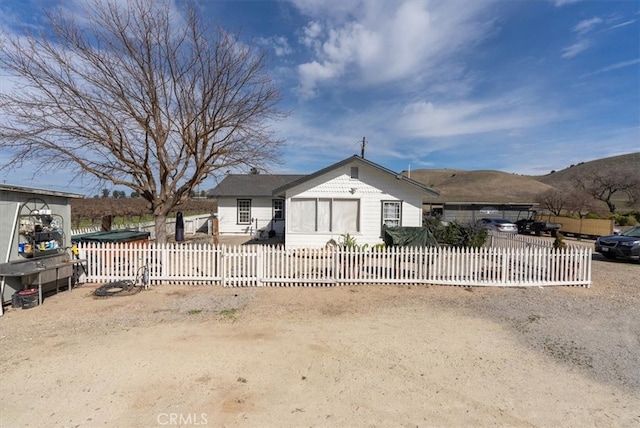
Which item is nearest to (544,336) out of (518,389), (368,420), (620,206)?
(518,389)

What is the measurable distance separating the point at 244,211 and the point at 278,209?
2.26 meters

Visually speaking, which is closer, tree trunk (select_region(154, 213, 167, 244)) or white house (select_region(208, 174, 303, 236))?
tree trunk (select_region(154, 213, 167, 244))

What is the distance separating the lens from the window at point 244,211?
2020 cm

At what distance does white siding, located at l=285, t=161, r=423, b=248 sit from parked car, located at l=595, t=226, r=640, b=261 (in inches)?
314

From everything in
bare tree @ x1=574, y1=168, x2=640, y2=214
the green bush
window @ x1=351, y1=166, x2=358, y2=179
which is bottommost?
the green bush

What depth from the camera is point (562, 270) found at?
8516 millimetres

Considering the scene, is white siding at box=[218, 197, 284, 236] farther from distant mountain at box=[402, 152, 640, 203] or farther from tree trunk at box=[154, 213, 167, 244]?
distant mountain at box=[402, 152, 640, 203]

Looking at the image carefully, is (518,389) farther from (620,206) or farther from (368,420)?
(620,206)

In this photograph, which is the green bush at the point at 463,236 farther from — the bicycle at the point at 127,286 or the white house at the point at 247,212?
the white house at the point at 247,212

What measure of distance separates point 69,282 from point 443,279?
31.6 ft

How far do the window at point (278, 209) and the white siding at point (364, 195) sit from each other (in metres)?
7.30

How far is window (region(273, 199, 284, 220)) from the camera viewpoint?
20.2m

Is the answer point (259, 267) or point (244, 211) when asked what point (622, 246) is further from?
point (244, 211)

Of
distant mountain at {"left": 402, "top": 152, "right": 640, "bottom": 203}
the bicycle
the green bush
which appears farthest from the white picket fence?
distant mountain at {"left": 402, "top": 152, "right": 640, "bottom": 203}
